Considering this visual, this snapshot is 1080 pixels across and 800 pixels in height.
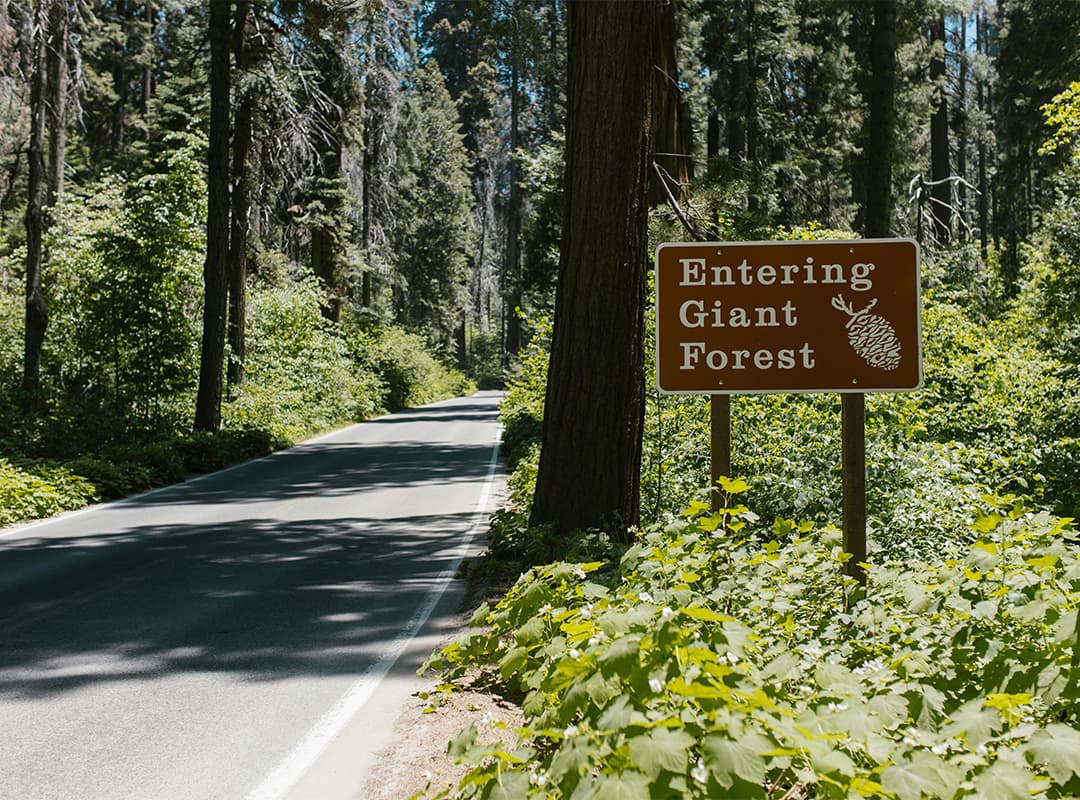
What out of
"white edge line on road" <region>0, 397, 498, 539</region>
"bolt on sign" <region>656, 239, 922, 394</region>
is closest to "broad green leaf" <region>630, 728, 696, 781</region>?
"bolt on sign" <region>656, 239, 922, 394</region>

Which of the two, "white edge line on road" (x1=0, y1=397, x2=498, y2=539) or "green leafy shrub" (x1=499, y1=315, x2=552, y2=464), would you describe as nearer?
"white edge line on road" (x1=0, y1=397, x2=498, y2=539)

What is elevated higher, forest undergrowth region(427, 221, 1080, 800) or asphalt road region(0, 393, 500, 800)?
forest undergrowth region(427, 221, 1080, 800)

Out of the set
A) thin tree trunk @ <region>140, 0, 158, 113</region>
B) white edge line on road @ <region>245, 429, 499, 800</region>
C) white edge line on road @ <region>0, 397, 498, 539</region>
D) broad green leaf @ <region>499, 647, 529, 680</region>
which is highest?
thin tree trunk @ <region>140, 0, 158, 113</region>

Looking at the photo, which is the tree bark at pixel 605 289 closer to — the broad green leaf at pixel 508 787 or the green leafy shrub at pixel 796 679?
the green leafy shrub at pixel 796 679

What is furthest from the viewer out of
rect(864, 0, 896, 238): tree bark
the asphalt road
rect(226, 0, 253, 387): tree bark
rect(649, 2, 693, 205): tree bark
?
rect(226, 0, 253, 387): tree bark

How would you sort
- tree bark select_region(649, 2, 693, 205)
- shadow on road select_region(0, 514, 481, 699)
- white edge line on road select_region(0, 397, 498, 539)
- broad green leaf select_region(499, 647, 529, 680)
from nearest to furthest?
1. broad green leaf select_region(499, 647, 529, 680)
2. shadow on road select_region(0, 514, 481, 699)
3. tree bark select_region(649, 2, 693, 205)
4. white edge line on road select_region(0, 397, 498, 539)

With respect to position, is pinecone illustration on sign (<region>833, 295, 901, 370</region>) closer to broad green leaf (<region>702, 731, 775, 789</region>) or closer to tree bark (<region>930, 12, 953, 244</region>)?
broad green leaf (<region>702, 731, 775, 789</region>)

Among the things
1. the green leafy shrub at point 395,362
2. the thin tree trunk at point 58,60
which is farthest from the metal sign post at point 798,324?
the green leafy shrub at point 395,362

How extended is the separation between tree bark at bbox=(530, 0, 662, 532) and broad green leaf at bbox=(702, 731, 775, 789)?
5.69 m

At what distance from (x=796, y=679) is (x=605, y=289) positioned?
202 inches

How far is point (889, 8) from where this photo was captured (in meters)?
16.7

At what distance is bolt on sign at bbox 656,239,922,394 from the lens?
227 inches

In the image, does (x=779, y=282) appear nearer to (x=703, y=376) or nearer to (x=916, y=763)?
(x=703, y=376)

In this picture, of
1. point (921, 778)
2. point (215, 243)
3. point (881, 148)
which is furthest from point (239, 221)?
point (921, 778)
